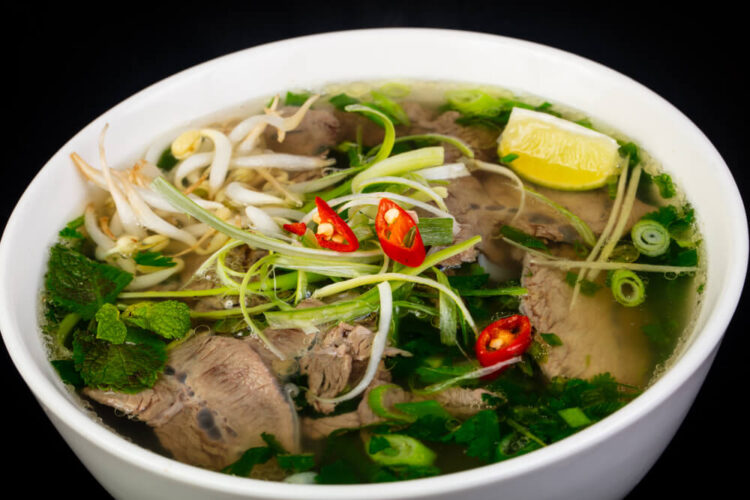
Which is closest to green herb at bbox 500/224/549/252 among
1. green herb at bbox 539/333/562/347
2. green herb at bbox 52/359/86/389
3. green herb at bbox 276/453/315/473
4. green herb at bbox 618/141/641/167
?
green herb at bbox 539/333/562/347

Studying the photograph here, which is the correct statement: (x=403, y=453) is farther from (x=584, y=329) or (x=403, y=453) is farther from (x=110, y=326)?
(x=110, y=326)

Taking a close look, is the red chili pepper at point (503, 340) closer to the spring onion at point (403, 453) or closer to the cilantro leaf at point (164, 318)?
the spring onion at point (403, 453)

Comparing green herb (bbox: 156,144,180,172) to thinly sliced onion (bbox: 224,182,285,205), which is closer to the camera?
thinly sliced onion (bbox: 224,182,285,205)

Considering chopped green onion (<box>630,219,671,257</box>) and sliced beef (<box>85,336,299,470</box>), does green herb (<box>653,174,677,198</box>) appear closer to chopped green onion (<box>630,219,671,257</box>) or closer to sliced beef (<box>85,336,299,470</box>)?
chopped green onion (<box>630,219,671,257</box>)

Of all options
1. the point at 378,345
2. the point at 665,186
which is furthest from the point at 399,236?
the point at 665,186

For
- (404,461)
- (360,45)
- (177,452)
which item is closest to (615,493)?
(404,461)

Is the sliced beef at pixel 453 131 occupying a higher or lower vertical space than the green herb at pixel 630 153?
lower

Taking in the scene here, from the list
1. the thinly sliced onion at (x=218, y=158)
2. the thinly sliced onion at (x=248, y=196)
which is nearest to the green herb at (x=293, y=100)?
the thinly sliced onion at (x=218, y=158)
